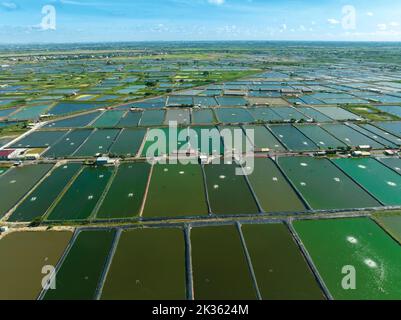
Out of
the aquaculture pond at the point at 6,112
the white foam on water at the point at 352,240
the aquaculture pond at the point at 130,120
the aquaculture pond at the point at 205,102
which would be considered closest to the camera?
the white foam on water at the point at 352,240

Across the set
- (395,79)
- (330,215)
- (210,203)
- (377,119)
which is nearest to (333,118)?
(377,119)

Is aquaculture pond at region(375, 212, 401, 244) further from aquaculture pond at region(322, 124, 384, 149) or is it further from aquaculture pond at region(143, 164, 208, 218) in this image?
aquaculture pond at region(322, 124, 384, 149)

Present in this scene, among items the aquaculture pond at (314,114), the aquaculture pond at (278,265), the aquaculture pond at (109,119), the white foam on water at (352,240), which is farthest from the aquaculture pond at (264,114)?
the aquaculture pond at (278,265)

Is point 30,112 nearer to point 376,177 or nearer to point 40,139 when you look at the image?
point 40,139

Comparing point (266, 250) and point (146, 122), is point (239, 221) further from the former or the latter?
point (146, 122)

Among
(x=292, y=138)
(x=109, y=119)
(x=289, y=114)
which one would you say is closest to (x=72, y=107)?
(x=109, y=119)

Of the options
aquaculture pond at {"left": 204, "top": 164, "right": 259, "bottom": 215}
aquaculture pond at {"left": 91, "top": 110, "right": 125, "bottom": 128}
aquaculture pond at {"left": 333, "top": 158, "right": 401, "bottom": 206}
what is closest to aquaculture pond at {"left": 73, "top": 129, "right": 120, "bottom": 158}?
aquaculture pond at {"left": 91, "top": 110, "right": 125, "bottom": 128}

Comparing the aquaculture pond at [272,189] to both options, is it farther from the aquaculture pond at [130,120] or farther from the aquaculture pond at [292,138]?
the aquaculture pond at [130,120]
